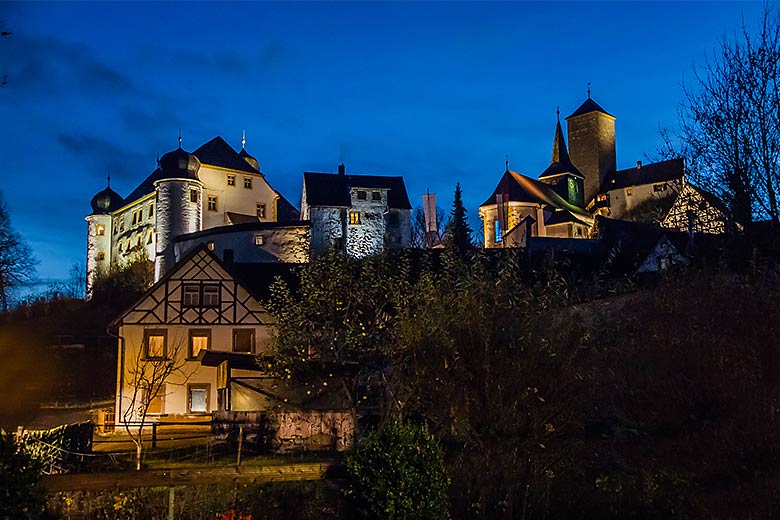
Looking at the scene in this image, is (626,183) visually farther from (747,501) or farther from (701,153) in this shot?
(747,501)

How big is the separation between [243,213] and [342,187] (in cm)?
753

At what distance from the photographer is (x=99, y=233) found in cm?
6322

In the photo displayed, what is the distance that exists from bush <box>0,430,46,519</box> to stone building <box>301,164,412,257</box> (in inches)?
1620

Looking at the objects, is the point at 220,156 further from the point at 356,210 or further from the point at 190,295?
the point at 190,295

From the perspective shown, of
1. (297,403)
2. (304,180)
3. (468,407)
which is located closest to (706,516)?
(468,407)

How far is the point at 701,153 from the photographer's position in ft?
52.1

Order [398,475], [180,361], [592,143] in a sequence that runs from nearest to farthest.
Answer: [398,475] → [180,361] → [592,143]

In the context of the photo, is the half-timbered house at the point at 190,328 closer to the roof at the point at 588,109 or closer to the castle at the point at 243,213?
the castle at the point at 243,213

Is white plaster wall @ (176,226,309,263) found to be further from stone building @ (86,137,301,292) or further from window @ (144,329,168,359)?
window @ (144,329,168,359)

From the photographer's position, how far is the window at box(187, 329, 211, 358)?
2697cm

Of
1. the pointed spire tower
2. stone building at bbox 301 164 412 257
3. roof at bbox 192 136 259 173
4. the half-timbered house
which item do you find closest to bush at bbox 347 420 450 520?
the half-timbered house

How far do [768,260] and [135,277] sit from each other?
142 feet

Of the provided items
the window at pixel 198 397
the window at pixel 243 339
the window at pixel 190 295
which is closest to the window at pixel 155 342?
the window at pixel 190 295

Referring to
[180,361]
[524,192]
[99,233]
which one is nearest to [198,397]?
[180,361]
